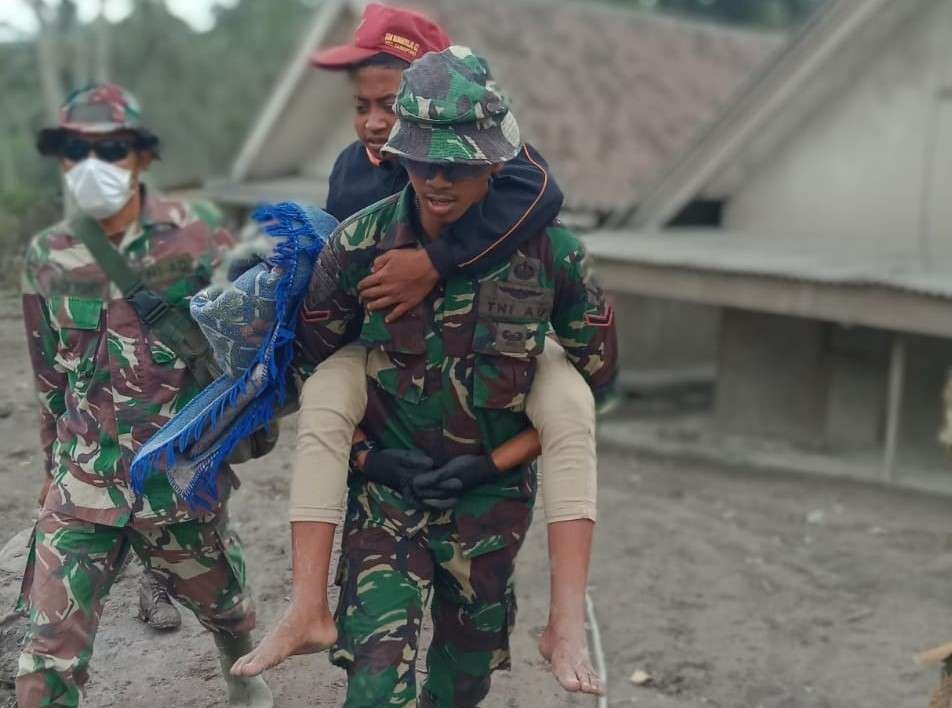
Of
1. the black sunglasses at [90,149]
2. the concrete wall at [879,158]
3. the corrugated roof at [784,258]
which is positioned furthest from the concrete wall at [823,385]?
the black sunglasses at [90,149]

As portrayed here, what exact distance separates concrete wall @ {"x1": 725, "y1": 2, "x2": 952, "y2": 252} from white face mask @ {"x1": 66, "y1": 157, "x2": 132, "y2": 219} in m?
9.01

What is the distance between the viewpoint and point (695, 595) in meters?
7.20

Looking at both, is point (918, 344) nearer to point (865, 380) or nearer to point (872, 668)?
point (865, 380)

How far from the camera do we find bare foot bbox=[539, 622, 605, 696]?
2.76m

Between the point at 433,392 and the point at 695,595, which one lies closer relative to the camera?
the point at 433,392

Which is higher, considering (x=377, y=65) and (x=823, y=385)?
(x=377, y=65)

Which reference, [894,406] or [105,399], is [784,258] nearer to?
[894,406]

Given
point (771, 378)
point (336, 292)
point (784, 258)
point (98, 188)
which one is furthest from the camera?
point (771, 378)

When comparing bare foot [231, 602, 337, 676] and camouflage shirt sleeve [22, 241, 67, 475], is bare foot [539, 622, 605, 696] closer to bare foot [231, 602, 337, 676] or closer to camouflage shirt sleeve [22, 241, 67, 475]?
bare foot [231, 602, 337, 676]

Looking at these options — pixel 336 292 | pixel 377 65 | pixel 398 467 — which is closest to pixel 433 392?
pixel 398 467

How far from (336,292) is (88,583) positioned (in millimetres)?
1048

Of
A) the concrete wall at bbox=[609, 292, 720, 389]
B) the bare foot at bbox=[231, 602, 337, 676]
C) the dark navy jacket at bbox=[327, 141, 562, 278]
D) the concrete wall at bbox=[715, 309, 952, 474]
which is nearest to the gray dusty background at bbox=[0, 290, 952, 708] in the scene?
the bare foot at bbox=[231, 602, 337, 676]

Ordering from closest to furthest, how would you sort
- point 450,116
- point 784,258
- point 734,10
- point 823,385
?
point 450,116, point 784,258, point 823,385, point 734,10

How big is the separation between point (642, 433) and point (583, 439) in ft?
31.4
